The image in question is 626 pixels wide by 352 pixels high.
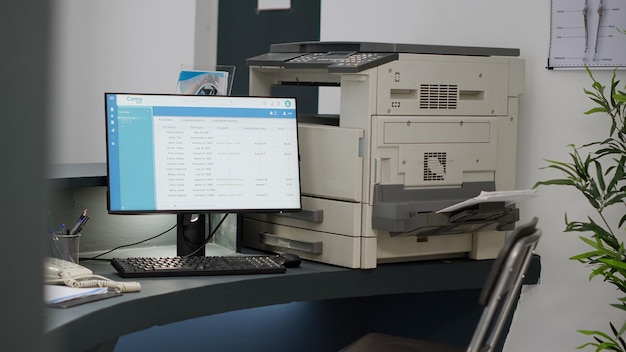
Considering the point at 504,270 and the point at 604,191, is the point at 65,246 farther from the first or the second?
the point at 604,191

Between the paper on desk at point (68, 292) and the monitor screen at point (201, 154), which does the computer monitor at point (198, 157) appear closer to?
the monitor screen at point (201, 154)

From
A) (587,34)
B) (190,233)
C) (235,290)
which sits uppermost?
(587,34)

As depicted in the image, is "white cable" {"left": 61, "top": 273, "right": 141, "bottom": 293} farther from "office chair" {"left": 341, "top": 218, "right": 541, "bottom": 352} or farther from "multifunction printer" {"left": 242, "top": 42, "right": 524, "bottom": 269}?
"office chair" {"left": 341, "top": 218, "right": 541, "bottom": 352}

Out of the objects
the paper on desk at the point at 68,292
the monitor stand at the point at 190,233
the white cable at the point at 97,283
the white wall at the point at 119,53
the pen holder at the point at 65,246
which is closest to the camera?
the paper on desk at the point at 68,292

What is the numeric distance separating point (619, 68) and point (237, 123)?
1.11 meters

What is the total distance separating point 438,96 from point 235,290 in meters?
0.78

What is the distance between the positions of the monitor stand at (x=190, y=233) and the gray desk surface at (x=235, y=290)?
0.20m

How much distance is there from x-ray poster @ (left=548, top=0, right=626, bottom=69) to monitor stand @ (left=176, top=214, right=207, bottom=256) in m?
1.15

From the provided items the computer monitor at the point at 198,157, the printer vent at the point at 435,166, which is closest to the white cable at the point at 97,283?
the computer monitor at the point at 198,157

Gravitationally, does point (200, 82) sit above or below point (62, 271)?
above

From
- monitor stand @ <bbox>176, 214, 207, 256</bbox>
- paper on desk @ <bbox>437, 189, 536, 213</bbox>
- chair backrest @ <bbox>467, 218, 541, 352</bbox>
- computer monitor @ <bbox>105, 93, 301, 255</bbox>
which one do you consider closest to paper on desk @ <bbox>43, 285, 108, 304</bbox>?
computer monitor @ <bbox>105, 93, 301, 255</bbox>

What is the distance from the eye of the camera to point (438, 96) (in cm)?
237

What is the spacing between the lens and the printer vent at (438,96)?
2.34m

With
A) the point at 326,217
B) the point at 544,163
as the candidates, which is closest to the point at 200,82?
the point at 326,217
